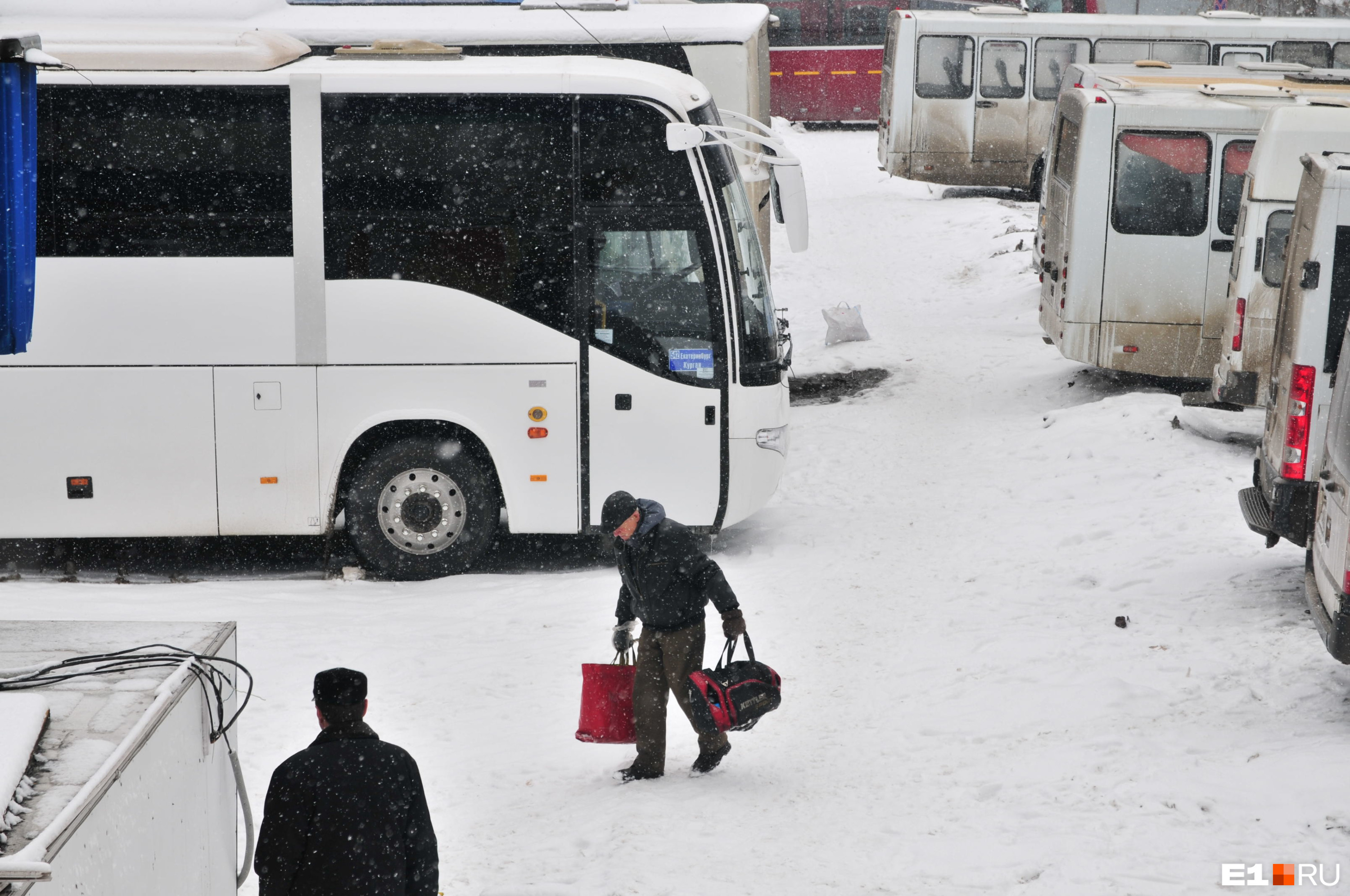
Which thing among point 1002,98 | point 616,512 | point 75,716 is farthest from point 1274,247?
point 1002,98

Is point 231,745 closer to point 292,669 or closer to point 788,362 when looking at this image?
point 292,669

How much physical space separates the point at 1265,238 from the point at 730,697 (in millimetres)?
7388

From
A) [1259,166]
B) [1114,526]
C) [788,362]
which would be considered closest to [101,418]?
[788,362]

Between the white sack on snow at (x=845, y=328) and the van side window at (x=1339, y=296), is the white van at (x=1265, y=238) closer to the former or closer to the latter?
the van side window at (x=1339, y=296)

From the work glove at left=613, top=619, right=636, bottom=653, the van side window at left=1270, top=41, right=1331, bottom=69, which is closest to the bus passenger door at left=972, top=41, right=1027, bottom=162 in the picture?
the van side window at left=1270, top=41, right=1331, bottom=69

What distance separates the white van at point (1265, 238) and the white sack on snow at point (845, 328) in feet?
22.5

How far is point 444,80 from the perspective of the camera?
394 inches

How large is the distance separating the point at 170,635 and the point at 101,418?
18.8ft

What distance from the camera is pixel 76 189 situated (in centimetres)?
988

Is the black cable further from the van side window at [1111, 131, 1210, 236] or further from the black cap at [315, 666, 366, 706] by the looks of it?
the van side window at [1111, 131, 1210, 236]

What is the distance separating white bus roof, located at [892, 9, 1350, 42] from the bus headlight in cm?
1484

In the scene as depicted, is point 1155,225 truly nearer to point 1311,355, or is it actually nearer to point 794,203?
point 794,203

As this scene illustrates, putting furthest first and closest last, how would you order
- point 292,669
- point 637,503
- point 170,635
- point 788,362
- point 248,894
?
point 788,362
point 292,669
point 637,503
point 248,894
point 170,635

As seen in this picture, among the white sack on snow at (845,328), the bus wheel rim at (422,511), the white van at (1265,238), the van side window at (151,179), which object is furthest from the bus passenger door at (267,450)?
the white sack on snow at (845,328)
